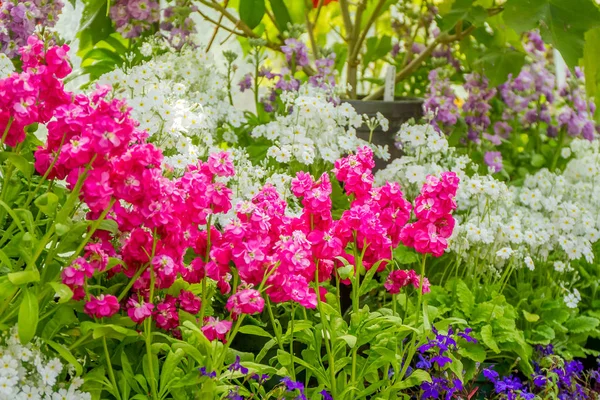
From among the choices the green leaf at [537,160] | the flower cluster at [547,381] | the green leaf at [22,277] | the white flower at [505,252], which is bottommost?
the flower cluster at [547,381]

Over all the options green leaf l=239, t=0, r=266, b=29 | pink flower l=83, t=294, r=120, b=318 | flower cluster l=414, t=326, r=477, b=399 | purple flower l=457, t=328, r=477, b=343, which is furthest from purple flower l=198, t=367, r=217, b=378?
green leaf l=239, t=0, r=266, b=29

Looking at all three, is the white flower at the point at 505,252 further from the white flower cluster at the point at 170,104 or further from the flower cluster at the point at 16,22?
the flower cluster at the point at 16,22

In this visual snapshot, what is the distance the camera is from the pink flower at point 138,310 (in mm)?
1081

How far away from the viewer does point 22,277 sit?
0.97 m

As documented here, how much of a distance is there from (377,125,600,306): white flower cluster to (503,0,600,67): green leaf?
311 mm

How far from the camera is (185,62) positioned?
6.06 feet

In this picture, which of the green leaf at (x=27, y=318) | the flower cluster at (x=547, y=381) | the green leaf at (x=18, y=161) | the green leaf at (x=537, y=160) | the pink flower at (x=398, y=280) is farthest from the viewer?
the green leaf at (x=537, y=160)

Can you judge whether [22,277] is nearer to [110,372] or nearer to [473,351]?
[110,372]

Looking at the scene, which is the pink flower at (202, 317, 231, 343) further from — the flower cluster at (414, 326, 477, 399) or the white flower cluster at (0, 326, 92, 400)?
the flower cluster at (414, 326, 477, 399)

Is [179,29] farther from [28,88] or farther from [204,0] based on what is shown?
[28,88]

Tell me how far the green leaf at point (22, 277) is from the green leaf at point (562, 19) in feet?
3.32

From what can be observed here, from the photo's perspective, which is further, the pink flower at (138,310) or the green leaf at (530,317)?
the green leaf at (530,317)

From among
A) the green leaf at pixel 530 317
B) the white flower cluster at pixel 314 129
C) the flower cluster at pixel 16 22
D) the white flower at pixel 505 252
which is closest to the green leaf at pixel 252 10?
the white flower cluster at pixel 314 129

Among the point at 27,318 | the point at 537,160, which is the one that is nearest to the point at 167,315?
the point at 27,318
